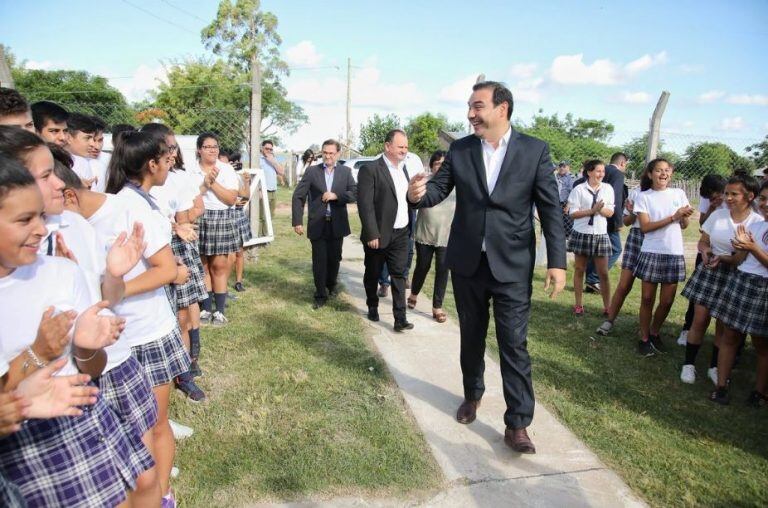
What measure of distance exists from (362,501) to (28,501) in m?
1.49

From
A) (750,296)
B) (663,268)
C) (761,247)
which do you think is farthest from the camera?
(663,268)

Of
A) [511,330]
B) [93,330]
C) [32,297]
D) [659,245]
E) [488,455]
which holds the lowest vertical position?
[488,455]

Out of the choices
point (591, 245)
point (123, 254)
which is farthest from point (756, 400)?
point (123, 254)

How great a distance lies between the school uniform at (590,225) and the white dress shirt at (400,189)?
213 cm

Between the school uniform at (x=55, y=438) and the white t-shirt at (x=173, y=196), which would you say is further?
the white t-shirt at (x=173, y=196)

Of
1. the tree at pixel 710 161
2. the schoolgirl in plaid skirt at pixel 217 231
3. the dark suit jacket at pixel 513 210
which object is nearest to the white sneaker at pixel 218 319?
the schoolgirl in plaid skirt at pixel 217 231

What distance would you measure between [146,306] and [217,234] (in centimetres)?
278

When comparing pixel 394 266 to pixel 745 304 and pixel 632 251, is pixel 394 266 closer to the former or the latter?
pixel 632 251

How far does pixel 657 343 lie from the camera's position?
15.2 ft

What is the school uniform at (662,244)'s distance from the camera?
14.3 ft

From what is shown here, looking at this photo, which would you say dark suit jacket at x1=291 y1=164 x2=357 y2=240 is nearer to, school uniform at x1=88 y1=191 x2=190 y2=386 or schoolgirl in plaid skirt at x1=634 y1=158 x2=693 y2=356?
schoolgirl in plaid skirt at x1=634 y1=158 x2=693 y2=356

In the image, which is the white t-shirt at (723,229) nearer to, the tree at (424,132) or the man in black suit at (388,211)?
the man in black suit at (388,211)

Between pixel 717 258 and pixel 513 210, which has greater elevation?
pixel 513 210

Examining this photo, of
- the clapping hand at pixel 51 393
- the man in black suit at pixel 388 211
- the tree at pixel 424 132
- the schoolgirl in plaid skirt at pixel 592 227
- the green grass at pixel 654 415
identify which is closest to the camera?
the clapping hand at pixel 51 393
